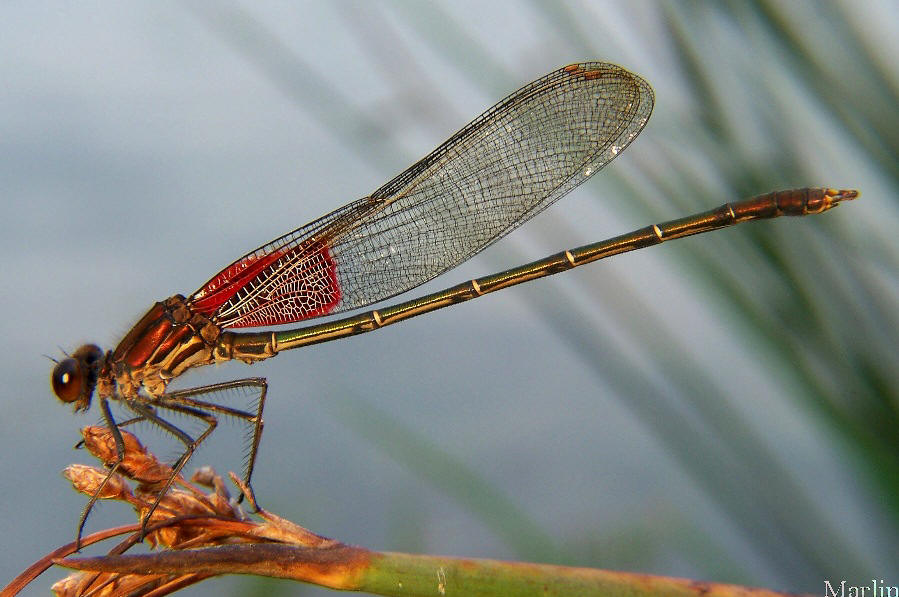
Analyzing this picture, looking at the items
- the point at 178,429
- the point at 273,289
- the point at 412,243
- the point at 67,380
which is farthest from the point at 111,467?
the point at 412,243

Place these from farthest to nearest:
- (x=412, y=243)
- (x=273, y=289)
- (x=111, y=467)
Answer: (x=412, y=243) → (x=273, y=289) → (x=111, y=467)

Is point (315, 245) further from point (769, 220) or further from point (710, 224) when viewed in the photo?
point (769, 220)

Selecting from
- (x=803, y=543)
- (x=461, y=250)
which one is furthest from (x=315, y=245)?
(x=803, y=543)

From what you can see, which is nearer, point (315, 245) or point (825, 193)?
point (825, 193)

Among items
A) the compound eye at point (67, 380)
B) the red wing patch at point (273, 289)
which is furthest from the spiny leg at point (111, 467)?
the red wing patch at point (273, 289)

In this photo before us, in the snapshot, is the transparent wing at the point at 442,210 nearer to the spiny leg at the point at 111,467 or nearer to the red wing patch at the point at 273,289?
the red wing patch at the point at 273,289

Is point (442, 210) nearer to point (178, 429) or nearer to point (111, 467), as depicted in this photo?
point (178, 429)

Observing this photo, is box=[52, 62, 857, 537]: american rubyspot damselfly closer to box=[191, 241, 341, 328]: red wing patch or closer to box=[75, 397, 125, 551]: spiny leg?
box=[191, 241, 341, 328]: red wing patch
